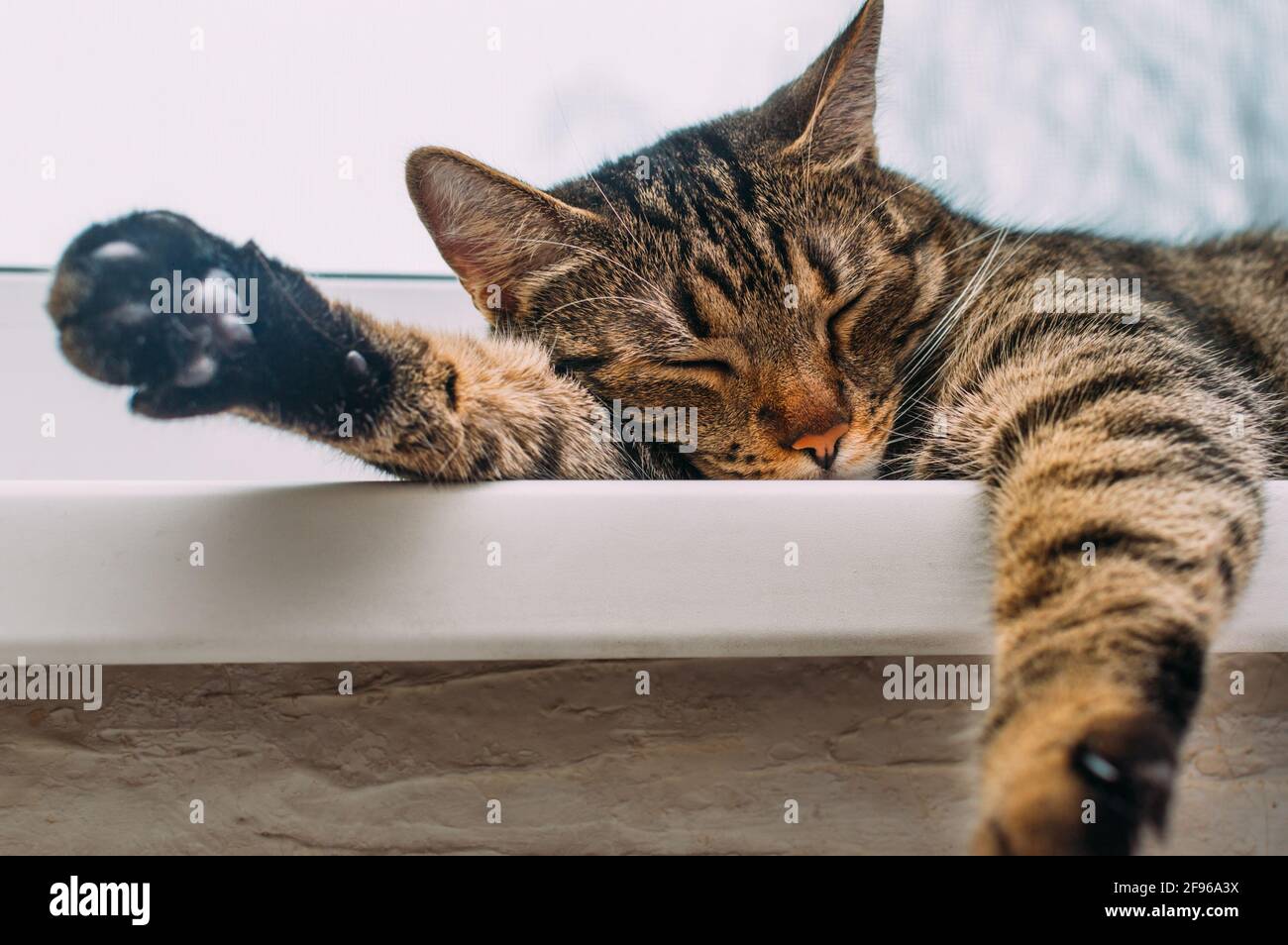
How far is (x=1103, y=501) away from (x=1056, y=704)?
0.55 ft

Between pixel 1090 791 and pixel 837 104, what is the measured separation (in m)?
0.71

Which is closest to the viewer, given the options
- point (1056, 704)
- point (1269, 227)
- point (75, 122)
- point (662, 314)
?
point (1056, 704)

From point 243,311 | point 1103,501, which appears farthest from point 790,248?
point 243,311

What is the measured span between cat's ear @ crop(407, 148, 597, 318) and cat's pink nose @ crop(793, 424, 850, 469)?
0.91 feet

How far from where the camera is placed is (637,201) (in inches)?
35.4

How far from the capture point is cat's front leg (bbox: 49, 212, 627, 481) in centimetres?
49

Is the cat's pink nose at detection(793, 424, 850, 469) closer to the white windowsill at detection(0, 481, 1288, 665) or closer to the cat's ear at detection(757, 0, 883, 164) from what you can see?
the white windowsill at detection(0, 481, 1288, 665)

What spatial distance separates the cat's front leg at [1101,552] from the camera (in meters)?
0.41

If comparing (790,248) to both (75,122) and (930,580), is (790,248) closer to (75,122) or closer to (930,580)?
(930,580)

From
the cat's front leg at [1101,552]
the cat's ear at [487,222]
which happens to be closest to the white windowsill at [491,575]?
the cat's front leg at [1101,552]

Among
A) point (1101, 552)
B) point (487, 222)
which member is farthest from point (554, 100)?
point (1101, 552)

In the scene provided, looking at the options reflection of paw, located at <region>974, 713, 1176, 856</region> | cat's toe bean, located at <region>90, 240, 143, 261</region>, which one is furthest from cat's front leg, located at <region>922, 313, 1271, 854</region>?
cat's toe bean, located at <region>90, 240, 143, 261</region>

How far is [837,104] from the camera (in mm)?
903

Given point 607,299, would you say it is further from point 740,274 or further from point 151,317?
point 151,317
